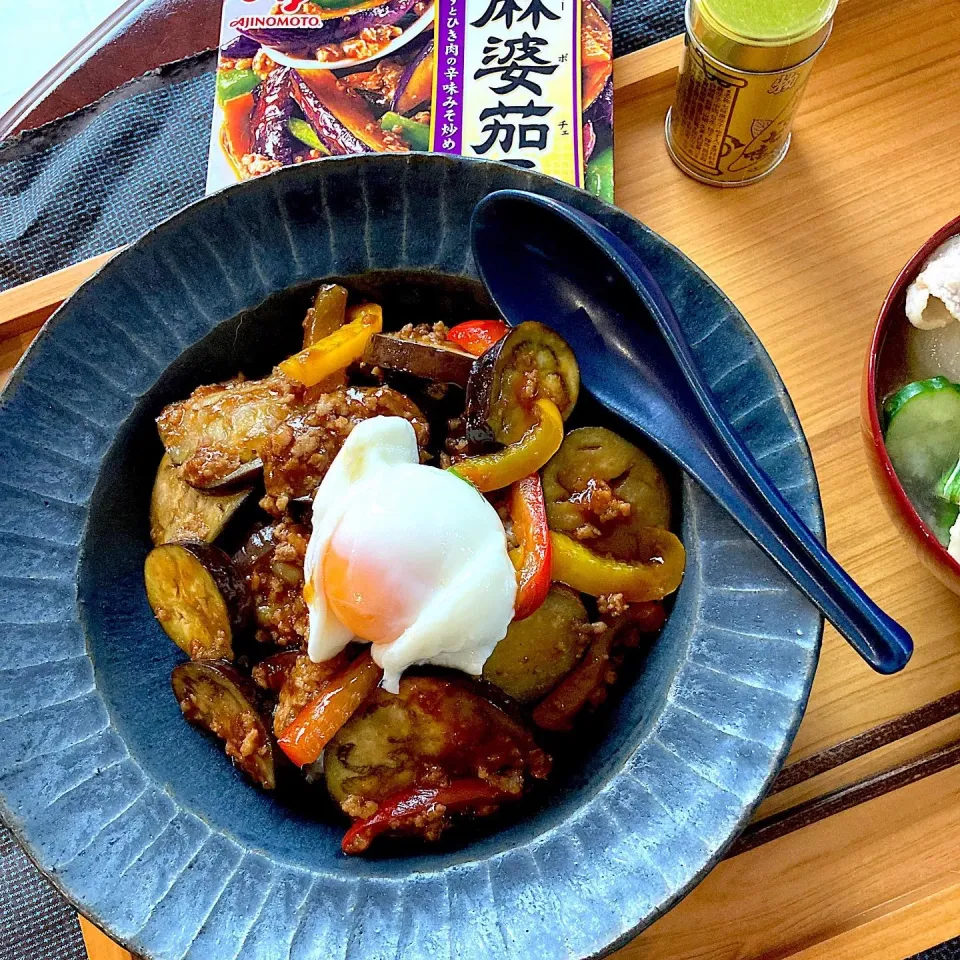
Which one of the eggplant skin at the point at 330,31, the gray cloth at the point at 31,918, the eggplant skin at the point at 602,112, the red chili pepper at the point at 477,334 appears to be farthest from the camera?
the eggplant skin at the point at 330,31

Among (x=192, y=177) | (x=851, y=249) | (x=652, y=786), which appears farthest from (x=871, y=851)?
(x=192, y=177)

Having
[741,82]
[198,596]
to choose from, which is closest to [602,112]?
[741,82]

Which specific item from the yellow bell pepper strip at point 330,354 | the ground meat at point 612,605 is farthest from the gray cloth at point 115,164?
the ground meat at point 612,605

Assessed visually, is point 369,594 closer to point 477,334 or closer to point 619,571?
point 619,571

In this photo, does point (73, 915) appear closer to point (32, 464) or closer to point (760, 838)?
point (32, 464)

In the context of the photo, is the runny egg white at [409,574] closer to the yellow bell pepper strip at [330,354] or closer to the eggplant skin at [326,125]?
the yellow bell pepper strip at [330,354]
